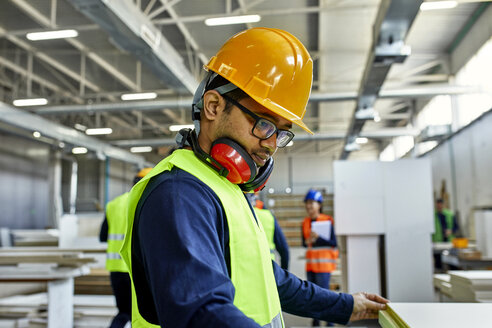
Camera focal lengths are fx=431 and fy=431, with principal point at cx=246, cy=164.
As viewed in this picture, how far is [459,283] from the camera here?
2.80m

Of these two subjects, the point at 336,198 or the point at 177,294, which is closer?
the point at 177,294

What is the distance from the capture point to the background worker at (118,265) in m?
4.54

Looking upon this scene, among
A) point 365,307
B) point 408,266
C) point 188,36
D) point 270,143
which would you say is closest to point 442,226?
point 408,266

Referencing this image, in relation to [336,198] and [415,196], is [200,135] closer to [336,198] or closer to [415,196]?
[336,198]

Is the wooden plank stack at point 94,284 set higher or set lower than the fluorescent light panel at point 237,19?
lower

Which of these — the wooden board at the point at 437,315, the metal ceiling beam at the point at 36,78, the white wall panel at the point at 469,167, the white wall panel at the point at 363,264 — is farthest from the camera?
the metal ceiling beam at the point at 36,78

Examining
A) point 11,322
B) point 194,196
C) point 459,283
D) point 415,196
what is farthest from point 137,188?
point 11,322

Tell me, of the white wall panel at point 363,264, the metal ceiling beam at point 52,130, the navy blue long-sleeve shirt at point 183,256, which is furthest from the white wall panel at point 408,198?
the metal ceiling beam at point 52,130

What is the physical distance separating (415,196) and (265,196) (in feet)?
39.1

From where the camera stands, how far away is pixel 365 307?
5.76 feet

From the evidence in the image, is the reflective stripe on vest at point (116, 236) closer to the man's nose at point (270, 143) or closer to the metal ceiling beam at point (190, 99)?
the man's nose at point (270, 143)

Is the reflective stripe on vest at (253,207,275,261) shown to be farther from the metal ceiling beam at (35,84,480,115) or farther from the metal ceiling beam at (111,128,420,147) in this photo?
the metal ceiling beam at (111,128,420,147)

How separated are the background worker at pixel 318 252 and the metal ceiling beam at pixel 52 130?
8.34 m

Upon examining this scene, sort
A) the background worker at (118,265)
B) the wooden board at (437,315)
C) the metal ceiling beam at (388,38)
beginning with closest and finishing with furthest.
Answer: the wooden board at (437,315)
the background worker at (118,265)
the metal ceiling beam at (388,38)
